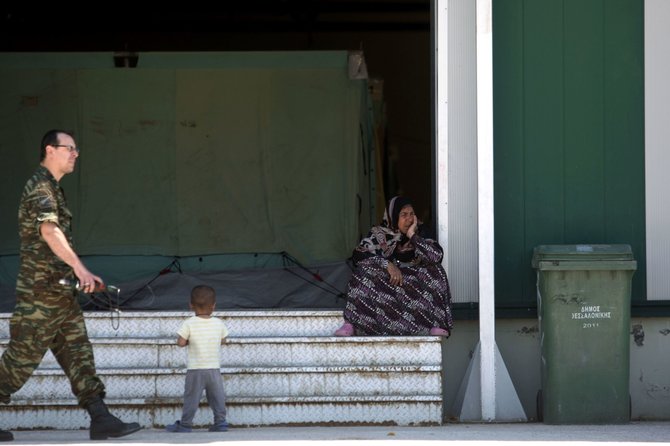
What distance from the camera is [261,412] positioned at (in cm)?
680

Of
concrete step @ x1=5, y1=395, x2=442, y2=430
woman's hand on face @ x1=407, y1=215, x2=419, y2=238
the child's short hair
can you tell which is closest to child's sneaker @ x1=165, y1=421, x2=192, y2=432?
concrete step @ x1=5, y1=395, x2=442, y2=430

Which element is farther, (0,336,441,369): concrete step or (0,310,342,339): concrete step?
(0,310,342,339): concrete step

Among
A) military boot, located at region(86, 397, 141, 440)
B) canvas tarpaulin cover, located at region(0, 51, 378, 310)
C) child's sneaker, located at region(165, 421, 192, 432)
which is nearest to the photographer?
military boot, located at region(86, 397, 141, 440)

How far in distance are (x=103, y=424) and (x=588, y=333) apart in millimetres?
2855

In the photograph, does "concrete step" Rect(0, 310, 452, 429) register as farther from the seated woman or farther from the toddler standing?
the toddler standing

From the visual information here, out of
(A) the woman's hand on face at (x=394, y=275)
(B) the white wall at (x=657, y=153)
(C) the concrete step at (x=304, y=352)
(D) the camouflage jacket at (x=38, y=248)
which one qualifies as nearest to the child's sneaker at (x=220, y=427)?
(C) the concrete step at (x=304, y=352)

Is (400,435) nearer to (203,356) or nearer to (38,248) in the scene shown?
(203,356)

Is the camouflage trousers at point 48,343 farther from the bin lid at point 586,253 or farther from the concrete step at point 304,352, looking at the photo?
the bin lid at point 586,253

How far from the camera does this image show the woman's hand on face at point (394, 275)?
23.3ft

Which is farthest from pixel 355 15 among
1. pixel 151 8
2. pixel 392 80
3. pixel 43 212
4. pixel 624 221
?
pixel 43 212

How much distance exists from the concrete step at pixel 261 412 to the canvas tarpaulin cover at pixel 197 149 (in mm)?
2018

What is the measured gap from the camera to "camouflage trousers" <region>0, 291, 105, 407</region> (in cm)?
573

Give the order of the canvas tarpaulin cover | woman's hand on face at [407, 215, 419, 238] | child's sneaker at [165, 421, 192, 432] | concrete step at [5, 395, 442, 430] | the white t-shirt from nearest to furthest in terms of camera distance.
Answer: the white t-shirt → child's sneaker at [165, 421, 192, 432] → concrete step at [5, 395, 442, 430] → woman's hand on face at [407, 215, 419, 238] → the canvas tarpaulin cover

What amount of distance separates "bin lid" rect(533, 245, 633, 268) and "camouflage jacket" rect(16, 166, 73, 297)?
2842mm
